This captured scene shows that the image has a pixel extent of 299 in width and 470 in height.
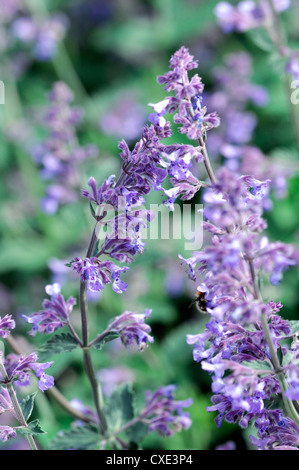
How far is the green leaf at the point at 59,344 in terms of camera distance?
8.85 ft

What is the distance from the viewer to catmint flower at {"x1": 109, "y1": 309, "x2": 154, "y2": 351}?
2.71m

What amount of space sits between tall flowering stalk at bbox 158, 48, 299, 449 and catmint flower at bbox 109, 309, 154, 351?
317mm

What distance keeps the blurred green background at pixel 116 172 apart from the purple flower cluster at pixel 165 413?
90 cm

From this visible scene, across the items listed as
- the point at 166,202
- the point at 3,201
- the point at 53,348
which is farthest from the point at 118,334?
the point at 3,201

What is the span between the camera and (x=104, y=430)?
302 centimetres

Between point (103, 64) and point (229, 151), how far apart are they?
4.41m

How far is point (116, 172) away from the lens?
21.4ft

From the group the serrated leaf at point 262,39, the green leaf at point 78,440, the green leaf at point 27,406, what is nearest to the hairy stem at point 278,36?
the serrated leaf at point 262,39

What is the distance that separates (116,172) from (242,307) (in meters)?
4.63

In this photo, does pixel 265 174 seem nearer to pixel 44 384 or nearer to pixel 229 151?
pixel 229 151

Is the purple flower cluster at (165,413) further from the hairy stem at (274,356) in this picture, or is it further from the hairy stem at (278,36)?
the hairy stem at (278,36)

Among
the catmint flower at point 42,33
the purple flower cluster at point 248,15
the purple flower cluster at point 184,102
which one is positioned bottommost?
the purple flower cluster at point 184,102

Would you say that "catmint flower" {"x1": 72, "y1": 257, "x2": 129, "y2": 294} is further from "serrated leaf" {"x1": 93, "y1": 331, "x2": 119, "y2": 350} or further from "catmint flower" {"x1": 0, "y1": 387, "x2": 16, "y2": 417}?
"catmint flower" {"x1": 0, "y1": 387, "x2": 16, "y2": 417}
